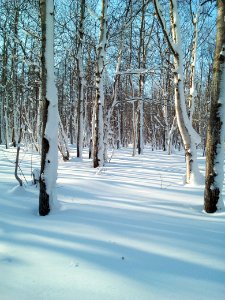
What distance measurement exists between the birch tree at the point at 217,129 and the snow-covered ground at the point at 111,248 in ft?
1.08

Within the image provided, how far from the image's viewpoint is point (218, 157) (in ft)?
17.0

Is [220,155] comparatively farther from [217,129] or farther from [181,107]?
[181,107]

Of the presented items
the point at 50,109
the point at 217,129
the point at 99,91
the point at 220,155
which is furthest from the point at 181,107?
the point at 50,109

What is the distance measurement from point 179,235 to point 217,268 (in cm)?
90

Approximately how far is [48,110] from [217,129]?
2.74 meters

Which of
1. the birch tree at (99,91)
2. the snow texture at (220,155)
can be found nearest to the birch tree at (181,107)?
the snow texture at (220,155)

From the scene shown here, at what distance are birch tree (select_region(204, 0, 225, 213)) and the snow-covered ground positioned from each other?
1.08 feet

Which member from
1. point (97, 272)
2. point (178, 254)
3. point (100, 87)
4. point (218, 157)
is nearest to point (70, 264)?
point (97, 272)

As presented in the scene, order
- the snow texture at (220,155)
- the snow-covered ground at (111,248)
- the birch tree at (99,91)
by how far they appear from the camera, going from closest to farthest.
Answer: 1. the snow-covered ground at (111,248)
2. the snow texture at (220,155)
3. the birch tree at (99,91)

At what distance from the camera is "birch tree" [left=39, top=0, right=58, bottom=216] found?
4.97 meters

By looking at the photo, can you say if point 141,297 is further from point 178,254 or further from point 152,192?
point 152,192

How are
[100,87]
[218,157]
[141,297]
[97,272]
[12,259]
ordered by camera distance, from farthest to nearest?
[100,87], [218,157], [12,259], [97,272], [141,297]

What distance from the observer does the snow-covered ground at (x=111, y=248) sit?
2.92 meters

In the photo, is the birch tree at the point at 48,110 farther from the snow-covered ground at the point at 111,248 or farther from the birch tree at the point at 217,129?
the birch tree at the point at 217,129
